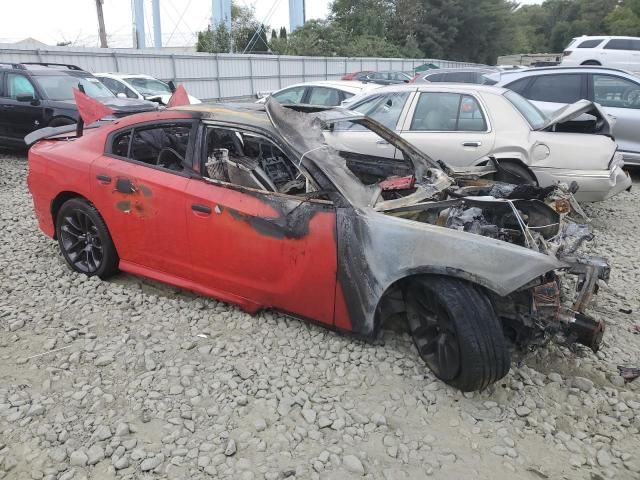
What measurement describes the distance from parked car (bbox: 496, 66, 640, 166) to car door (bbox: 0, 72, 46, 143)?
26.4 feet

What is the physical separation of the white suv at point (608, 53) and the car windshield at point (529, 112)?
40.8 ft

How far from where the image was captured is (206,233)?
3.62 metres

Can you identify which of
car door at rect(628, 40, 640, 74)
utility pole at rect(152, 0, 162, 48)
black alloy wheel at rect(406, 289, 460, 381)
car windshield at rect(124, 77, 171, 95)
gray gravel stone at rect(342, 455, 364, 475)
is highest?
utility pole at rect(152, 0, 162, 48)

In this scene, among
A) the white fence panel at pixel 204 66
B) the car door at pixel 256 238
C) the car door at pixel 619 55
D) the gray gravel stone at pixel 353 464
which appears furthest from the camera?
the white fence panel at pixel 204 66

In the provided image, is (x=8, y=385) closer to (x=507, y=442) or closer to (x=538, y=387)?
(x=507, y=442)

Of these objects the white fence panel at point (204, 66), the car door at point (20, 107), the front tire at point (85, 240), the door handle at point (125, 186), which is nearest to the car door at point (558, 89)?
the door handle at point (125, 186)

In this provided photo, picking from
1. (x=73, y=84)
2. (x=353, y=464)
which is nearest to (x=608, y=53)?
(x=73, y=84)

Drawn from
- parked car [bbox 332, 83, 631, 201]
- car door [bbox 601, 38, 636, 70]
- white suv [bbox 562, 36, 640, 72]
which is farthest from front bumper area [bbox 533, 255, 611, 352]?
car door [bbox 601, 38, 636, 70]

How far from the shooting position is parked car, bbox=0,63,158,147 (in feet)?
30.2

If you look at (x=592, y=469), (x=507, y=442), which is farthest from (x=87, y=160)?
(x=592, y=469)

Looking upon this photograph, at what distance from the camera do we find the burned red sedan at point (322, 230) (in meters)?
2.94

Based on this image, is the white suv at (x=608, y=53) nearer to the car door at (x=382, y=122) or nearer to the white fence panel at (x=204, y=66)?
the car door at (x=382, y=122)

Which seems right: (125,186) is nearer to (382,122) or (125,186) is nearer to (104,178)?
(104,178)

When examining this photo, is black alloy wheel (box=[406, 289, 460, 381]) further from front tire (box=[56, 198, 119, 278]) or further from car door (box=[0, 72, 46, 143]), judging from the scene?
car door (box=[0, 72, 46, 143])
